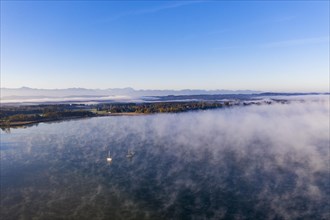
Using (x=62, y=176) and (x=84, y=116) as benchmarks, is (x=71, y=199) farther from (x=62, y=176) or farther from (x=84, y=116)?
(x=84, y=116)

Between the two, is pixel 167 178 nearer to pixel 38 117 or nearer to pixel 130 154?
pixel 130 154

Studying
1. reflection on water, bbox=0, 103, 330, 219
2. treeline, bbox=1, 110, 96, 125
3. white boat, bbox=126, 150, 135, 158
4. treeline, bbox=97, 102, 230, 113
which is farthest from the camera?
treeline, bbox=97, 102, 230, 113

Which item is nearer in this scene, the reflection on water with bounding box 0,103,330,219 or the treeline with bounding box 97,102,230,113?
the reflection on water with bounding box 0,103,330,219

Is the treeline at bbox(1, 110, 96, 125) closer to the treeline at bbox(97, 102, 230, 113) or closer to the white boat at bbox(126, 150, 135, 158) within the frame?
the treeline at bbox(97, 102, 230, 113)

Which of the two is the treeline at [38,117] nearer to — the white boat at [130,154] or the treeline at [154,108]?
the treeline at [154,108]

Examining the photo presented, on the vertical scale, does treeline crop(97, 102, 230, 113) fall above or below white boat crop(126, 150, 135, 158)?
above

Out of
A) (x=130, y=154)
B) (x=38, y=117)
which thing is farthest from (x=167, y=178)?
(x=38, y=117)

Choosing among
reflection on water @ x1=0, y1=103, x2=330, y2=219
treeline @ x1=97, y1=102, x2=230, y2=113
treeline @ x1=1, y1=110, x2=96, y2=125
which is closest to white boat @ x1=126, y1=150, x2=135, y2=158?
reflection on water @ x1=0, y1=103, x2=330, y2=219

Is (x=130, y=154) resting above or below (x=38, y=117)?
below

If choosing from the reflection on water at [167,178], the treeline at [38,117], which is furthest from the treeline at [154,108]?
the reflection on water at [167,178]

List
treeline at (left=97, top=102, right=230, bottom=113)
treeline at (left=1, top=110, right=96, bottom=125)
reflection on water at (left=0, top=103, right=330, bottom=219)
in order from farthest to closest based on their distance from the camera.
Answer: treeline at (left=97, top=102, right=230, bottom=113) → treeline at (left=1, top=110, right=96, bottom=125) → reflection on water at (left=0, top=103, right=330, bottom=219)
